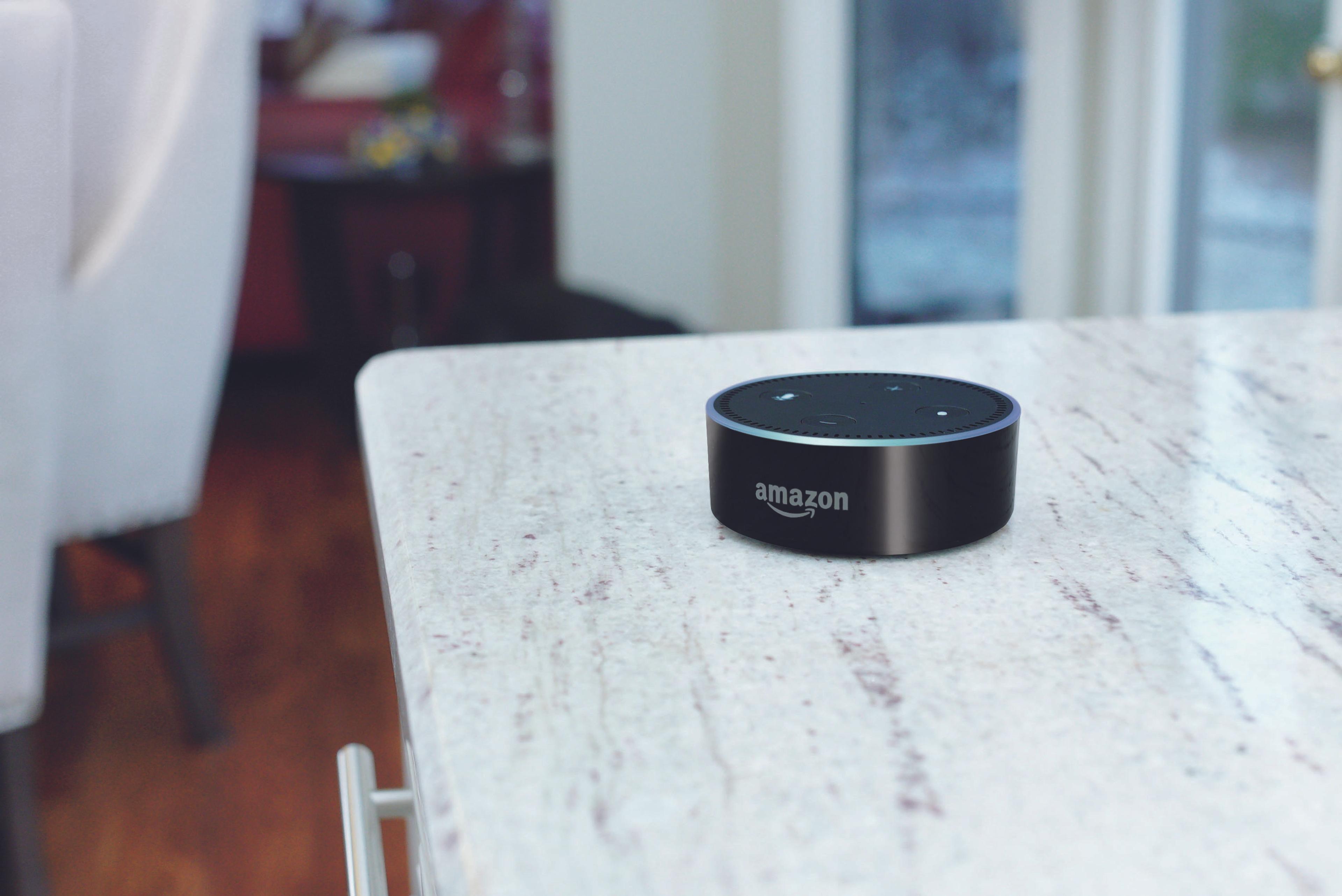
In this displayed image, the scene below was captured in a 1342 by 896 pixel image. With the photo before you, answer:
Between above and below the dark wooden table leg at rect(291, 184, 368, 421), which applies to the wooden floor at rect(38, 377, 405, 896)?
below

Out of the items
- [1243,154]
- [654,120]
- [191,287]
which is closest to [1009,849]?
[191,287]

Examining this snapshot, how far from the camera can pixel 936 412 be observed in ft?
1.39

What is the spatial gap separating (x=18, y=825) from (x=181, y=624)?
0.48m

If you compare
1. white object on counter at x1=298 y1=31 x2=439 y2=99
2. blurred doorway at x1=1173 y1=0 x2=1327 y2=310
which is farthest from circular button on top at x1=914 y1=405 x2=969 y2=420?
white object on counter at x1=298 y1=31 x2=439 y2=99

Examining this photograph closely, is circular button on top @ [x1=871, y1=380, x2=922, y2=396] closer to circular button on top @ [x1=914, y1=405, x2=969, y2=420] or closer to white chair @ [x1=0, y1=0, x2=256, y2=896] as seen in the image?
circular button on top @ [x1=914, y1=405, x2=969, y2=420]

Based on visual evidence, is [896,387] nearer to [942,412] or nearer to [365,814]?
[942,412]

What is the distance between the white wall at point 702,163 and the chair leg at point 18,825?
1381 mm

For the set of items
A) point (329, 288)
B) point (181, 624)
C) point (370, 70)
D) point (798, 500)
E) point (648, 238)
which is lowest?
point (181, 624)

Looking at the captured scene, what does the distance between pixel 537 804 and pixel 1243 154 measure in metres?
1.91

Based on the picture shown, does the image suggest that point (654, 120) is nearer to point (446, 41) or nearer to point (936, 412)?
point (936, 412)

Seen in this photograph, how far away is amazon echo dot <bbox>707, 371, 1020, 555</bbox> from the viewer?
0.39m

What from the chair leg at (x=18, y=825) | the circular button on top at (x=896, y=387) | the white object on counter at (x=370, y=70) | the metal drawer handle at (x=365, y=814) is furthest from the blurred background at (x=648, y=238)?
the white object on counter at (x=370, y=70)

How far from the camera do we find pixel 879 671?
1.05 ft

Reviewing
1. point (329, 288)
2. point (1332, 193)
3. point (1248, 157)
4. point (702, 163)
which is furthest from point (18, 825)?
point (329, 288)
